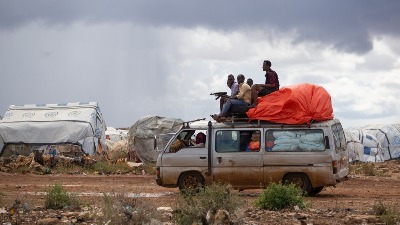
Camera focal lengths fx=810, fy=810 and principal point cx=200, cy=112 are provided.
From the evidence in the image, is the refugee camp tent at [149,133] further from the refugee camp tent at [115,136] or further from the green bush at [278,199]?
the green bush at [278,199]

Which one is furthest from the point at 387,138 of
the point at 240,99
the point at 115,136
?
the point at 240,99

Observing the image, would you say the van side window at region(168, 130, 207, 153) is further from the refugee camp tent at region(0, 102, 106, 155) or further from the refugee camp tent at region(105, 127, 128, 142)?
the refugee camp tent at region(105, 127, 128, 142)

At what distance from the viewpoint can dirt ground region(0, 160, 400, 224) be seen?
13.8 meters

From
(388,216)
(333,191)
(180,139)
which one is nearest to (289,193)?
(388,216)

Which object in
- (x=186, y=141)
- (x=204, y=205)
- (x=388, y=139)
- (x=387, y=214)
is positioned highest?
(x=388, y=139)

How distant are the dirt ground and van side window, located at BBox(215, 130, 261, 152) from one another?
1244 mm

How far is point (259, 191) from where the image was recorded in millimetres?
22109

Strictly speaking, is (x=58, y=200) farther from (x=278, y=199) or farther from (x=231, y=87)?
(x=231, y=87)

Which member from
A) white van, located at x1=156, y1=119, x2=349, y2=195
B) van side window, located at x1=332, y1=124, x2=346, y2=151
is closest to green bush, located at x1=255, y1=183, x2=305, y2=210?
white van, located at x1=156, y1=119, x2=349, y2=195

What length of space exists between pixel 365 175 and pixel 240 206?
18.5 metres

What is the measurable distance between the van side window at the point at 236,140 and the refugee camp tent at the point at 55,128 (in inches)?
752

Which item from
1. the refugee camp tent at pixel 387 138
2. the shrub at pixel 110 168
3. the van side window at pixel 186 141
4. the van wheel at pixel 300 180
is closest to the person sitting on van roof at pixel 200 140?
the van side window at pixel 186 141

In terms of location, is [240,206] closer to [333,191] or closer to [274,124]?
[274,124]

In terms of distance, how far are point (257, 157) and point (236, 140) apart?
2.16 feet
